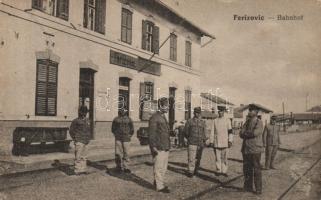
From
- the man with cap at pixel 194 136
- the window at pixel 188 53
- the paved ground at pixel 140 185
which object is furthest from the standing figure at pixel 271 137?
the window at pixel 188 53

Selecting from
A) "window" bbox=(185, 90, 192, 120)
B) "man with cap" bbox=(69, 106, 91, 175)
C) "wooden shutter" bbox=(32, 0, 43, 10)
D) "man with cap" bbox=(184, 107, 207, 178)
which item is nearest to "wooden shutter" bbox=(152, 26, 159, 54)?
"window" bbox=(185, 90, 192, 120)

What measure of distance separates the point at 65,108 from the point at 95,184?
642 centimetres

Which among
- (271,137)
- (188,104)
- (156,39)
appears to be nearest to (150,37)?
(156,39)

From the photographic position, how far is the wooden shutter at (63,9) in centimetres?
1286

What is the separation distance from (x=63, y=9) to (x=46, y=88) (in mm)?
2935

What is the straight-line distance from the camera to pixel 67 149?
11.9 metres

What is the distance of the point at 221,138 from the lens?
8.74 metres

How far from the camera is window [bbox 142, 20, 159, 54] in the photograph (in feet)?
60.3

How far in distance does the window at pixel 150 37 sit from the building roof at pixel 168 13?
0.86m

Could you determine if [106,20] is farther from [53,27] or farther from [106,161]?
[106,161]

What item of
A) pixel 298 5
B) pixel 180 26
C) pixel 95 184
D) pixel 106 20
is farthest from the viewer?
pixel 180 26

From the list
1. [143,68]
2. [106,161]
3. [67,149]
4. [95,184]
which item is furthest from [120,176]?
[143,68]

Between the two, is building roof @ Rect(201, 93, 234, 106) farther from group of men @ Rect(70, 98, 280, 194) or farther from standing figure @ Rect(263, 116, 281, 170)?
group of men @ Rect(70, 98, 280, 194)

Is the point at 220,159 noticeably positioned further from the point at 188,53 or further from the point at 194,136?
the point at 188,53
